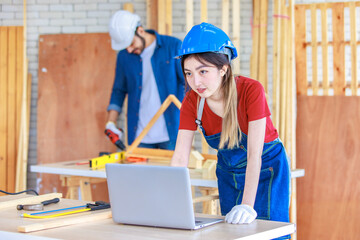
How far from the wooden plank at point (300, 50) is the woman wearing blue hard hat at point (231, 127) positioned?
94.7 inches

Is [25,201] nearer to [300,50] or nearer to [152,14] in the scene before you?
[300,50]

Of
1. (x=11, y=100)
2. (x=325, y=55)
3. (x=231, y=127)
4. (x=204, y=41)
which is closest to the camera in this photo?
(x=204, y=41)

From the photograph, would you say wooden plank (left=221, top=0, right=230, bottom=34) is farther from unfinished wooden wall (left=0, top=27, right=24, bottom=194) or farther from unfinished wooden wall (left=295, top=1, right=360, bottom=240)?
unfinished wooden wall (left=0, top=27, right=24, bottom=194)

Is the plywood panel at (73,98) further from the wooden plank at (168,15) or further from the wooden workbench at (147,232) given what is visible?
the wooden workbench at (147,232)

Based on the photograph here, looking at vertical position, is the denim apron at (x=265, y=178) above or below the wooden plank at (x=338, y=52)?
below

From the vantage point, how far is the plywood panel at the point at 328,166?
4.40 meters

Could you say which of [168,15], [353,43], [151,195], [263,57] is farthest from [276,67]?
[151,195]

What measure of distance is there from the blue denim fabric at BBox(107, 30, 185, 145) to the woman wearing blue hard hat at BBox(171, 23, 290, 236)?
200 centimetres

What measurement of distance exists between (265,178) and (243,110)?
335 millimetres

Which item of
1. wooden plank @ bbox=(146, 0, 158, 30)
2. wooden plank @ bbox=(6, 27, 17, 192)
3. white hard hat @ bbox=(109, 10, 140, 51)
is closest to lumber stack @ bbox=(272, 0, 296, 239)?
white hard hat @ bbox=(109, 10, 140, 51)

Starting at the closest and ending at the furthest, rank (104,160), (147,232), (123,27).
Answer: (147,232) < (104,160) < (123,27)

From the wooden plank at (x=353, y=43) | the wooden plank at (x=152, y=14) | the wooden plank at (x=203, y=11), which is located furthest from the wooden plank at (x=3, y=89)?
the wooden plank at (x=353, y=43)

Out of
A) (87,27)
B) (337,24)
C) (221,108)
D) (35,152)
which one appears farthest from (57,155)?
(221,108)

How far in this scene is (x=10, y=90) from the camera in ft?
20.4
